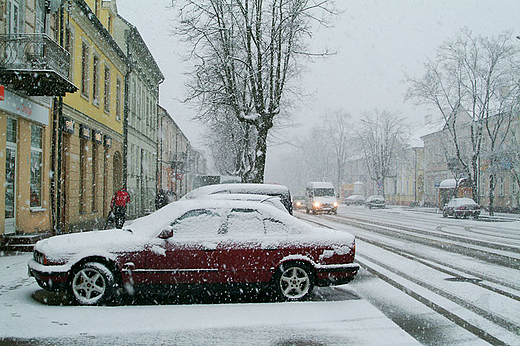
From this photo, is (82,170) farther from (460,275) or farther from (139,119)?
(460,275)

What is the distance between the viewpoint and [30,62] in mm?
11938

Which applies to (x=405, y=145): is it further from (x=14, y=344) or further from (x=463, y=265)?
(x=14, y=344)

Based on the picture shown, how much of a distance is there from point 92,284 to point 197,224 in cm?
162

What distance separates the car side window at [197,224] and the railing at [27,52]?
719 centimetres

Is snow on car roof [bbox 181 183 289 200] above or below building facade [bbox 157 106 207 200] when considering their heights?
below

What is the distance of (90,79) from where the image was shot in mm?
19266

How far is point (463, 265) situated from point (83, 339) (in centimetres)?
845

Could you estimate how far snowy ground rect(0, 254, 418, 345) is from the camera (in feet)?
16.7

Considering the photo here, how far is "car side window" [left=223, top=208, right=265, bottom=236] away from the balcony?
730cm

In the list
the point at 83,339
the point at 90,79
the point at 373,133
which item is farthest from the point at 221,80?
the point at 373,133

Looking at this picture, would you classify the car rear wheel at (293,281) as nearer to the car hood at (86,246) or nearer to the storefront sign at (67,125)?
the car hood at (86,246)

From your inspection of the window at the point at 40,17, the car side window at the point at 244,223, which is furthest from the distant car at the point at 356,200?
the car side window at the point at 244,223

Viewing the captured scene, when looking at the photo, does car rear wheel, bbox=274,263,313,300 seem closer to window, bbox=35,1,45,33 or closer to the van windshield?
window, bbox=35,1,45,33

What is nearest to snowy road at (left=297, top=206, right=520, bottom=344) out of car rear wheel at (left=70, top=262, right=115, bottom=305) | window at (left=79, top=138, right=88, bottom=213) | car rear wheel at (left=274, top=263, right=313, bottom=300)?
car rear wheel at (left=274, top=263, right=313, bottom=300)
